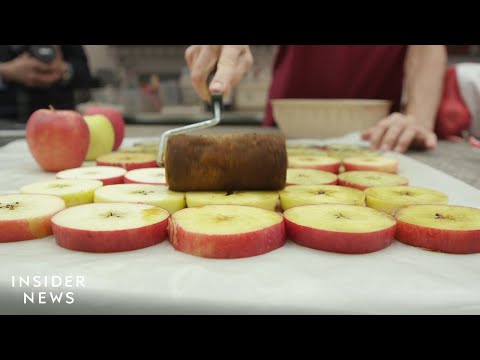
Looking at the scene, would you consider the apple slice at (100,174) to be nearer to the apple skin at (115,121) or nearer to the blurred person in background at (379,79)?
the apple skin at (115,121)

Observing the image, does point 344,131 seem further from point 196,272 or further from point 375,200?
point 196,272

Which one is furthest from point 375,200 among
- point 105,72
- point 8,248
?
point 105,72

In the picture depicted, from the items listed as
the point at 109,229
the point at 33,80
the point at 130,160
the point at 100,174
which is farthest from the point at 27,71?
the point at 109,229

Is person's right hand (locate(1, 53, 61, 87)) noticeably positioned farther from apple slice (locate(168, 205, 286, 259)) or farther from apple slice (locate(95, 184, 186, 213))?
apple slice (locate(168, 205, 286, 259))

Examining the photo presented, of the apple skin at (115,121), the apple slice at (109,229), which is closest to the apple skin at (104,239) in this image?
the apple slice at (109,229)

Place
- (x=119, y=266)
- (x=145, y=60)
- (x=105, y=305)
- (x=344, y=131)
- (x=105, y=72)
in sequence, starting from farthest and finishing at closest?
(x=145, y=60), (x=105, y=72), (x=344, y=131), (x=119, y=266), (x=105, y=305)

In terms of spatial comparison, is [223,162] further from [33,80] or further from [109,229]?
[33,80]

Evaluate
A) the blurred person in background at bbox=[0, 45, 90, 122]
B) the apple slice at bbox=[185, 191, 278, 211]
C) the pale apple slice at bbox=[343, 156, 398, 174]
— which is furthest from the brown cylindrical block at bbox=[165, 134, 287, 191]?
the blurred person in background at bbox=[0, 45, 90, 122]
